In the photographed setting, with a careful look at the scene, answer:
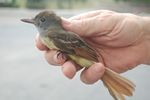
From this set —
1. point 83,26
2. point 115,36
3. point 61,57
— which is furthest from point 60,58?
point 115,36

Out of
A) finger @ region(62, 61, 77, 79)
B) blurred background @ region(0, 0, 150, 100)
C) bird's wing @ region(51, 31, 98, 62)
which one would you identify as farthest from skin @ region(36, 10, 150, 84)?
blurred background @ region(0, 0, 150, 100)

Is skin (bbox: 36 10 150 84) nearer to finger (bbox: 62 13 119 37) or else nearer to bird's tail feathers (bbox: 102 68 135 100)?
finger (bbox: 62 13 119 37)

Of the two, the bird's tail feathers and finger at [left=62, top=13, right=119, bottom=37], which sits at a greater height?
finger at [left=62, top=13, right=119, bottom=37]

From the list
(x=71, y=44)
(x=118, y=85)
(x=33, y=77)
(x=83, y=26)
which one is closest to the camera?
(x=71, y=44)

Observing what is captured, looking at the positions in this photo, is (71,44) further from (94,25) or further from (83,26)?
(94,25)

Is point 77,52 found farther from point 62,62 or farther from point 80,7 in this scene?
point 80,7

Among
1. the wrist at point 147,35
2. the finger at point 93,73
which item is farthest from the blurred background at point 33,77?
the finger at point 93,73
